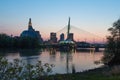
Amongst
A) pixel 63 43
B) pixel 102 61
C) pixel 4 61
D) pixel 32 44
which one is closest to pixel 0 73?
pixel 4 61

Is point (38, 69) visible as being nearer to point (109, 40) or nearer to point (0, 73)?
point (0, 73)

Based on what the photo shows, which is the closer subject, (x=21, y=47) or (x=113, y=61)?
(x=113, y=61)

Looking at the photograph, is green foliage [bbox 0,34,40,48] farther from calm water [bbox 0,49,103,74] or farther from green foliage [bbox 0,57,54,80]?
green foliage [bbox 0,57,54,80]

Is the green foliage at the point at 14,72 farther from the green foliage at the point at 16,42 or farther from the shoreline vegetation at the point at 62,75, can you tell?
the green foliage at the point at 16,42

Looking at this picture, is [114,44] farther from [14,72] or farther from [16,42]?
[16,42]

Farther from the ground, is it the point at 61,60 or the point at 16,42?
the point at 16,42

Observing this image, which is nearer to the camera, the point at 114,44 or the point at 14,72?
the point at 14,72

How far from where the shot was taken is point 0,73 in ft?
25.7

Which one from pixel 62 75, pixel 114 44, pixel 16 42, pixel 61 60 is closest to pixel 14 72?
pixel 62 75

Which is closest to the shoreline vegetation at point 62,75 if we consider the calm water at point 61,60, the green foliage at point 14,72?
the green foliage at point 14,72

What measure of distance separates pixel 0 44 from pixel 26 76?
5068 inches

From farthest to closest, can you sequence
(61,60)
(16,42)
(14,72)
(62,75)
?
(16,42) → (61,60) → (62,75) → (14,72)

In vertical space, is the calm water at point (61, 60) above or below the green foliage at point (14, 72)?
below

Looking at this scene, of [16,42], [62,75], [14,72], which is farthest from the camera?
[16,42]
